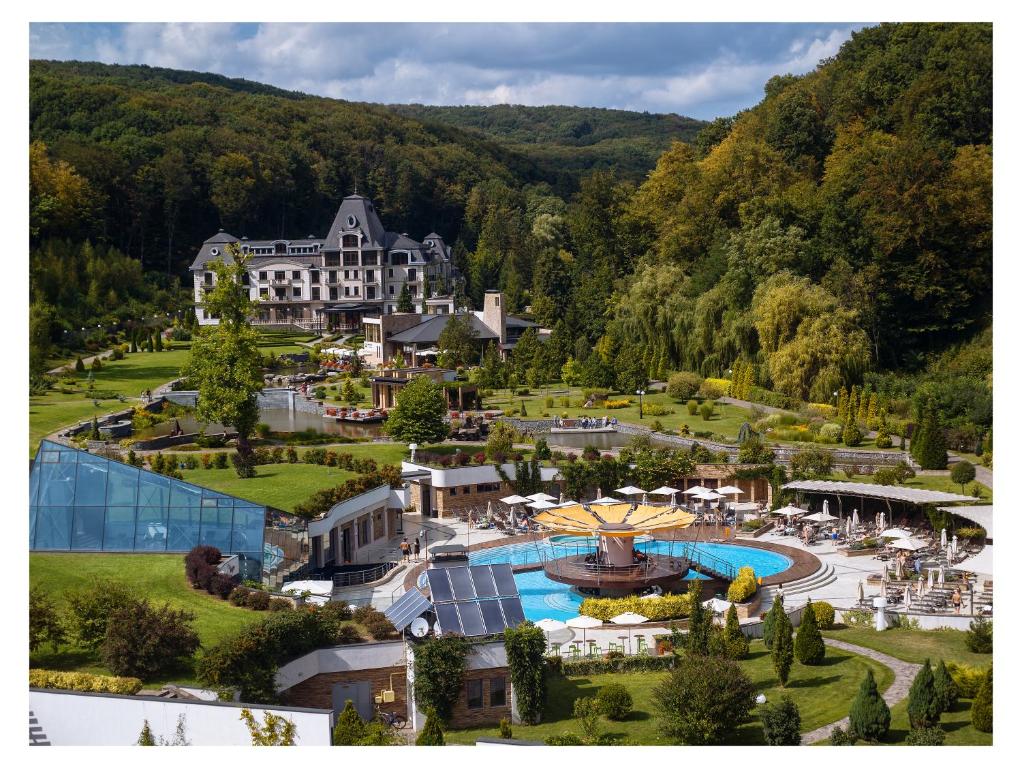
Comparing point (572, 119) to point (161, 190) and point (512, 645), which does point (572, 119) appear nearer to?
point (161, 190)

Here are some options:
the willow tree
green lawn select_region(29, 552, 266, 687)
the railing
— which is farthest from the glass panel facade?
the willow tree

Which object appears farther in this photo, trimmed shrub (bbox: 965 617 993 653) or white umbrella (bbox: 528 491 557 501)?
white umbrella (bbox: 528 491 557 501)

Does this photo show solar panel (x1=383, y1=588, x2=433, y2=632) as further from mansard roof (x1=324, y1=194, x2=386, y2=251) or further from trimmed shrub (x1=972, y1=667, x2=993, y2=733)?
mansard roof (x1=324, y1=194, x2=386, y2=251)

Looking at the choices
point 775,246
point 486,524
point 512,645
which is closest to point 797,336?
point 775,246

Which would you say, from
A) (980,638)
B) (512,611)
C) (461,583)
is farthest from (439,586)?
(980,638)

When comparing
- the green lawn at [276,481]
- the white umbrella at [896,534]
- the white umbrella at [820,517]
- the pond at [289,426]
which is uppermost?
the pond at [289,426]

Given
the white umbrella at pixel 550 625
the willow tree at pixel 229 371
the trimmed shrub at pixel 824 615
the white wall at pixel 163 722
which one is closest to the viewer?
the white wall at pixel 163 722

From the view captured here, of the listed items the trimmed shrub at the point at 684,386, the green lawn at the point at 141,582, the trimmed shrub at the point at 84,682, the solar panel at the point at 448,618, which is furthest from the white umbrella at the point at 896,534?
the trimmed shrub at the point at 684,386

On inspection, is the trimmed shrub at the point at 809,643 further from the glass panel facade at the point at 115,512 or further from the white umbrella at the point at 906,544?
the glass panel facade at the point at 115,512
